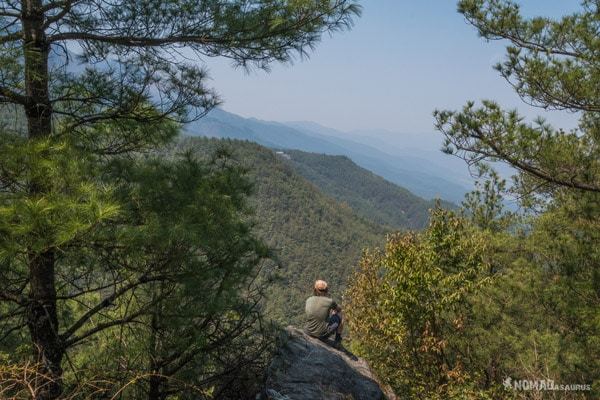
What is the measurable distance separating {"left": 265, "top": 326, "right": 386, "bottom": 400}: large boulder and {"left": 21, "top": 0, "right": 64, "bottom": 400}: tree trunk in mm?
2310

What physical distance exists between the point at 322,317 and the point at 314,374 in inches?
62.8

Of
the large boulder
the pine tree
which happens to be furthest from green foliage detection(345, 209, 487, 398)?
the pine tree

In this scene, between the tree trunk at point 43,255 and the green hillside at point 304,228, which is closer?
the tree trunk at point 43,255

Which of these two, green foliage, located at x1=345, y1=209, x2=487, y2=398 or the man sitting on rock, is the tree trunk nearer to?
the man sitting on rock

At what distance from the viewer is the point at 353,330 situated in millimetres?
14562

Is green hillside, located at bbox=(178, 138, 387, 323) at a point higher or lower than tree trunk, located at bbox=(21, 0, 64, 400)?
lower

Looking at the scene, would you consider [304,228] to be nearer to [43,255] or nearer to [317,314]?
[317,314]

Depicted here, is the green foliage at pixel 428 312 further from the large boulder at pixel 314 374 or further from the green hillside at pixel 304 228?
the green hillside at pixel 304 228

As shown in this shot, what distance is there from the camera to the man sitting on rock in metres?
7.48

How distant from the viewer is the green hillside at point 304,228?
333ft

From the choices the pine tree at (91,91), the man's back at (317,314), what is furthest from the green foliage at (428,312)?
the pine tree at (91,91)

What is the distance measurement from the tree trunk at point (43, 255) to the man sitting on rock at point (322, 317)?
408cm

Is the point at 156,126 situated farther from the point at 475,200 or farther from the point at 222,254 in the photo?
the point at 475,200

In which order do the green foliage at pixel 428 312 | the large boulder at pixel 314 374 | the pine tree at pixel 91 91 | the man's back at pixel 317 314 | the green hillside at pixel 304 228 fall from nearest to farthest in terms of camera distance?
the pine tree at pixel 91 91 < the large boulder at pixel 314 374 < the man's back at pixel 317 314 < the green foliage at pixel 428 312 < the green hillside at pixel 304 228
